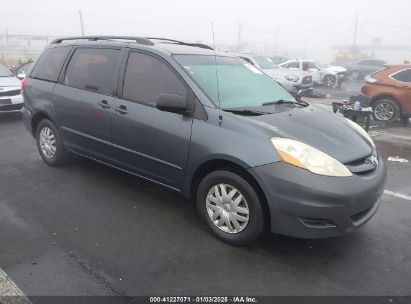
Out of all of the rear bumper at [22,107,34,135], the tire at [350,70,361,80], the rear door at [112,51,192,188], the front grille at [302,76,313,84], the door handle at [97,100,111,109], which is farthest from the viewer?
the tire at [350,70,361,80]

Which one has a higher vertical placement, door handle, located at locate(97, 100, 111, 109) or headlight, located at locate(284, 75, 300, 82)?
door handle, located at locate(97, 100, 111, 109)

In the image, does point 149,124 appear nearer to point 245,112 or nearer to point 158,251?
point 245,112

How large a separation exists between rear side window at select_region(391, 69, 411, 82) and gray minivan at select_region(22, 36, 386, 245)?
23.5 ft

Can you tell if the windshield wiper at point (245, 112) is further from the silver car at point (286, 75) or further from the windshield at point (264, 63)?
the windshield at point (264, 63)

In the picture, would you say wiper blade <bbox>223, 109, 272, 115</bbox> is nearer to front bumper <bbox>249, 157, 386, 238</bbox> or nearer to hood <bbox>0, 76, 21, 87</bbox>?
front bumper <bbox>249, 157, 386, 238</bbox>

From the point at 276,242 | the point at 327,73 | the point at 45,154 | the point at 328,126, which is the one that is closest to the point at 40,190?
the point at 45,154

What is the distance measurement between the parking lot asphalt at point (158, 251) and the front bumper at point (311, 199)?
0.36 meters

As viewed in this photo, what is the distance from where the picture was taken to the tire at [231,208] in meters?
3.22

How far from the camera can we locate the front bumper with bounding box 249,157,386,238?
296 cm

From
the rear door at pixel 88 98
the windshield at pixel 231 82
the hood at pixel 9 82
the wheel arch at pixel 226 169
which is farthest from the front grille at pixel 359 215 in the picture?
the hood at pixel 9 82

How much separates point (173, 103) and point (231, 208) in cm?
110

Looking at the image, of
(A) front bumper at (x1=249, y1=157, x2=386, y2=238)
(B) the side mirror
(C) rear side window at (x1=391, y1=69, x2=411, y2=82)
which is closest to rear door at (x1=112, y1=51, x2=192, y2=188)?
(B) the side mirror

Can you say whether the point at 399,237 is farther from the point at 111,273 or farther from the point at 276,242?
the point at 111,273

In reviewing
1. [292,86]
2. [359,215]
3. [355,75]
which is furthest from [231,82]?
[355,75]
